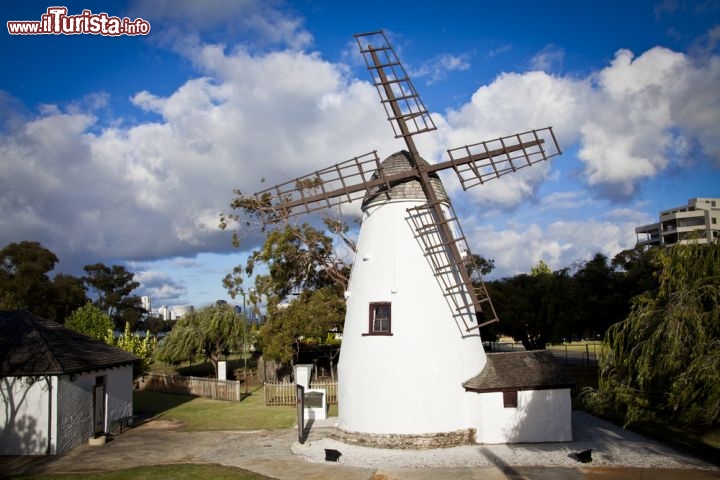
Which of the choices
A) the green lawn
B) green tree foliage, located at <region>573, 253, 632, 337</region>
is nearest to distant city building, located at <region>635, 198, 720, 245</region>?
green tree foliage, located at <region>573, 253, 632, 337</region>

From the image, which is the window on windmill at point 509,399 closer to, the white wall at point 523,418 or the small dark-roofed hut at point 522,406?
the small dark-roofed hut at point 522,406

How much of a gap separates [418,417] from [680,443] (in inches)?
339

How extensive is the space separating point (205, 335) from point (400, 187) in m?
21.6

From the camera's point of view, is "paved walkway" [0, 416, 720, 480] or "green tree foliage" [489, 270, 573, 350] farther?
"green tree foliage" [489, 270, 573, 350]

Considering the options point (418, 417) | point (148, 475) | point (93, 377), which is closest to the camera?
point (148, 475)

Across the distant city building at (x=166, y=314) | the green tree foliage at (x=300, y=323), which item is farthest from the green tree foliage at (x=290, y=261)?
the distant city building at (x=166, y=314)

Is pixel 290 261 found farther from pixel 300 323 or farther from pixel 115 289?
pixel 115 289

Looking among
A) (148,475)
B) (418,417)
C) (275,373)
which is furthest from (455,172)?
(275,373)

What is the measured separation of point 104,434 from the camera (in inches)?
732

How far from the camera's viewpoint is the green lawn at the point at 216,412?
21178 millimetres

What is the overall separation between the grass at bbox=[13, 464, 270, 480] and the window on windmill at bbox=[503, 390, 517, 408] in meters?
7.76

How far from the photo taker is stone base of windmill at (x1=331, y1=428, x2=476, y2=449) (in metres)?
16.0

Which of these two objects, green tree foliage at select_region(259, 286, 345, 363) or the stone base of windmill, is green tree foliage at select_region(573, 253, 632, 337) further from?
the stone base of windmill

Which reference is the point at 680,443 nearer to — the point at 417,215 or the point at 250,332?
the point at 417,215
